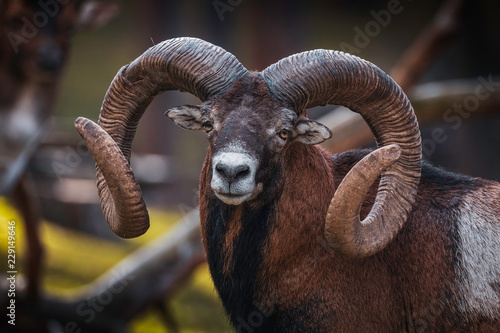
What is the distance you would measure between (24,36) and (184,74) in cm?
488

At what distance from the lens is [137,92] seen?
5.50 meters

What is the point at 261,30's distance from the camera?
18.1 metres

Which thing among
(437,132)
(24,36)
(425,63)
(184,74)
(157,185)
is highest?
(184,74)

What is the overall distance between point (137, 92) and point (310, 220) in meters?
2.13

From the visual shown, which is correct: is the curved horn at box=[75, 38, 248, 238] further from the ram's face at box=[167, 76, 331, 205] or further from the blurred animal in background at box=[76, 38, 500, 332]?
the ram's face at box=[167, 76, 331, 205]

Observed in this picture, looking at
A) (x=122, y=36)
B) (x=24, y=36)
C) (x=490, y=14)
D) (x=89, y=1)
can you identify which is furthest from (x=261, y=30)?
(x=122, y=36)

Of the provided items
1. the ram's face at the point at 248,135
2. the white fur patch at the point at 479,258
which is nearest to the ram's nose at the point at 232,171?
Answer: the ram's face at the point at 248,135

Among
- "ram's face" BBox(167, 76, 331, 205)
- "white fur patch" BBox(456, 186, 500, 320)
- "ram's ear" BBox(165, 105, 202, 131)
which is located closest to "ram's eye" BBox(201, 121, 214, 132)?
"ram's face" BBox(167, 76, 331, 205)

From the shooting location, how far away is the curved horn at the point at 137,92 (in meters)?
4.96

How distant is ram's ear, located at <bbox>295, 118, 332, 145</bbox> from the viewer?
193 inches

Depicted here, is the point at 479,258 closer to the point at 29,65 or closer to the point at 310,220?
the point at 310,220

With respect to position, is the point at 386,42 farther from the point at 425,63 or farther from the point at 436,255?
the point at 436,255

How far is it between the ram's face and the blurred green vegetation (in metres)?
6.24

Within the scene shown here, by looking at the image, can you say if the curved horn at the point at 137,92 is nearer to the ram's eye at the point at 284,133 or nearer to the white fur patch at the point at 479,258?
the ram's eye at the point at 284,133
